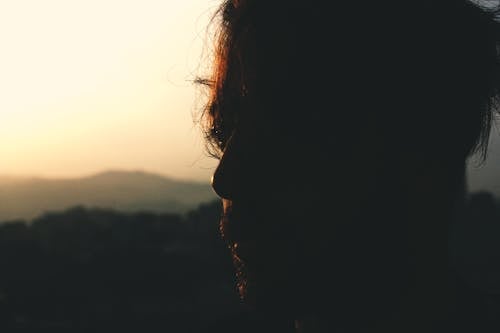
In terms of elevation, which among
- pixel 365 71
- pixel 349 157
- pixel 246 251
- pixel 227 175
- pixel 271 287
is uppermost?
pixel 365 71

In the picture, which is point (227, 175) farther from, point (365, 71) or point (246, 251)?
point (365, 71)

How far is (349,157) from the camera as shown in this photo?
6.05ft

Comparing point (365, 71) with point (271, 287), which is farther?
point (365, 71)

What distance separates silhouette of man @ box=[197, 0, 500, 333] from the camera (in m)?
1.80

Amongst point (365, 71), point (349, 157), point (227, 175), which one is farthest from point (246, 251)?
point (365, 71)

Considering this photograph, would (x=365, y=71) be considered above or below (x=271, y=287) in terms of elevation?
above

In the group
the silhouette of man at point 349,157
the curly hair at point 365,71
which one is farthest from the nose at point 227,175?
the curly hair at point 365,71

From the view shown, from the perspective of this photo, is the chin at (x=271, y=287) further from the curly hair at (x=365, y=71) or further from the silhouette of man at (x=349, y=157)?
the curly hair at (x=365, y=71)

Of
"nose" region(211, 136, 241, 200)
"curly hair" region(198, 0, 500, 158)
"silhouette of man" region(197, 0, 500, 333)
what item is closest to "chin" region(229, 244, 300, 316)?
"silhouette of man" region(197, 0, 500, 333)

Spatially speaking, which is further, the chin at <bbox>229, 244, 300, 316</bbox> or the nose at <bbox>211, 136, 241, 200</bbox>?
the nose at <bbox>211, 136, 241, 200</bbox>

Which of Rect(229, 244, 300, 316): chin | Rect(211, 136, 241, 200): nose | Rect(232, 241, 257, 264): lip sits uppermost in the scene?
Rect(211, 136, 241, 200): nose

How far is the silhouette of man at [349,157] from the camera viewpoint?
71.0 inches

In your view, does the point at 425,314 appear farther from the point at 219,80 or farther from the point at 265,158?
Answer: the point at 219,80

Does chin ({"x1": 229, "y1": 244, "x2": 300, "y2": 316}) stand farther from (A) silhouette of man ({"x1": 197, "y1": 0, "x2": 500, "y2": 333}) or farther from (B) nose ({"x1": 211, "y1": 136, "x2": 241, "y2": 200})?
(B) nose ({"x1": 211, "y1": 136, "x2": 241, "y2": 200})
